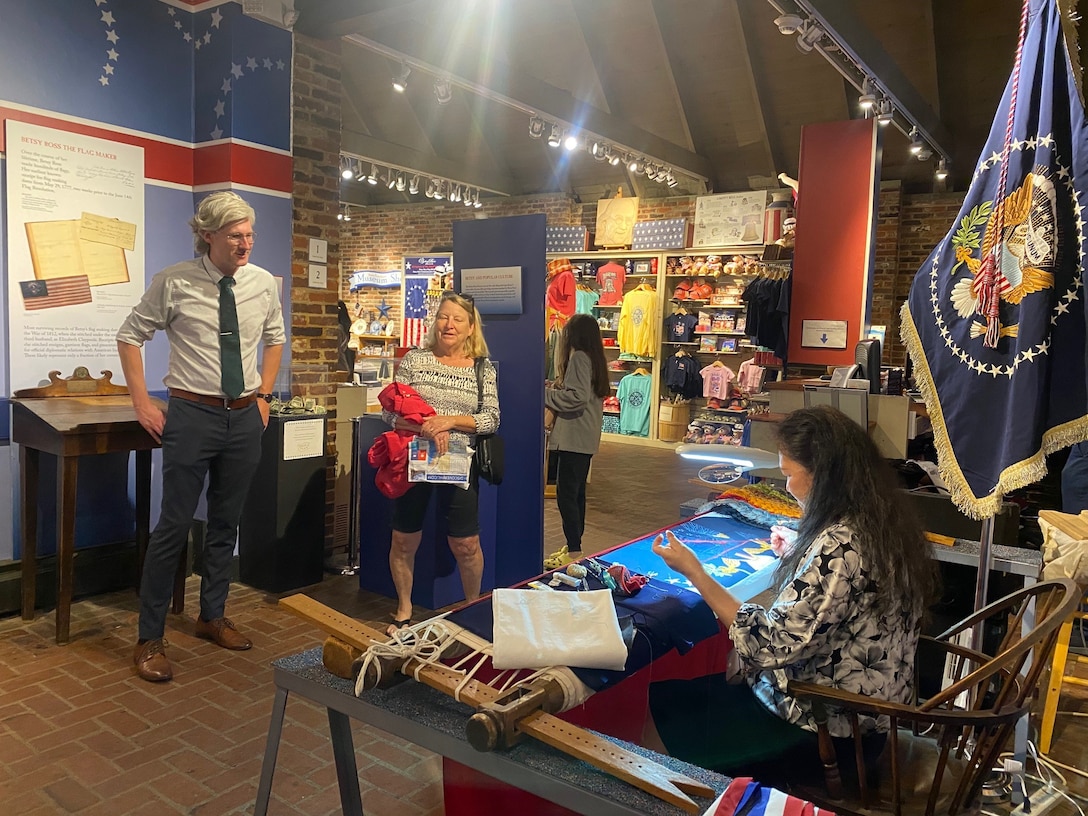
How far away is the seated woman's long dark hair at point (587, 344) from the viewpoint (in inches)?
182

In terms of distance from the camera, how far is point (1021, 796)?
253cm

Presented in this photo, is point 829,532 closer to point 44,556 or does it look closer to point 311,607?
point 311,607

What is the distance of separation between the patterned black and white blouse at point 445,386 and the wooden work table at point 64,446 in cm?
117

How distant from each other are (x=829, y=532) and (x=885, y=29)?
803cm

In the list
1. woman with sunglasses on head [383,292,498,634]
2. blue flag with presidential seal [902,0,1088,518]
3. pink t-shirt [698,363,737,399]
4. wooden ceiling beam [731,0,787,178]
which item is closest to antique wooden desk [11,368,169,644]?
woman with sunglasses on head [383,292,498,634]

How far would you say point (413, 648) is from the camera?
1.52 m

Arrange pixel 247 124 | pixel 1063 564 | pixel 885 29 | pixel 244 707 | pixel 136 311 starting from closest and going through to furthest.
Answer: pixel 1063 564, pixel 244 707, pixel 136 311, pixel 247 124, pixel 885 29

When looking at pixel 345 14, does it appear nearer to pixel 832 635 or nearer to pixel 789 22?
pixel 789 22

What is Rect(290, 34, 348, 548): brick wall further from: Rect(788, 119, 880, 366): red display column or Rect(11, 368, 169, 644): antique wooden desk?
Rect(788, 119, 880, 366): red display column

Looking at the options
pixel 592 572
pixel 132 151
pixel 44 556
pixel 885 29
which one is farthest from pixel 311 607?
pixel 885 29

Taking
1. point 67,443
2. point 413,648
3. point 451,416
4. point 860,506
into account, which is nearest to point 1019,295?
point 860,506

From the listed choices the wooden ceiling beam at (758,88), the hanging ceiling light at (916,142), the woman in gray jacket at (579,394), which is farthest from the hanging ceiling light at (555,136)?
the woman in gray jacket at (579,394)

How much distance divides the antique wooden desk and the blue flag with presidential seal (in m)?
3.19

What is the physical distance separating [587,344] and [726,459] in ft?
6.66
